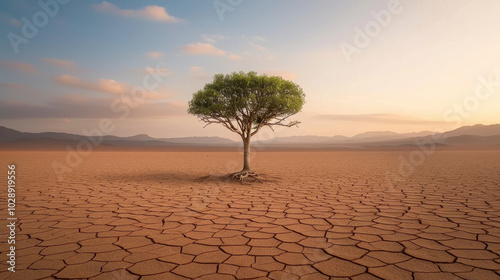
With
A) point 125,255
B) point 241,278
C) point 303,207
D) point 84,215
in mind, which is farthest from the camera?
point 303,207

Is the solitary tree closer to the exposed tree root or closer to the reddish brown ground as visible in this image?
the exposed tree root

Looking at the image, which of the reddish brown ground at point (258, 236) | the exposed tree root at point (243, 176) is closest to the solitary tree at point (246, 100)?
the exposed tree root at point (243, 176)

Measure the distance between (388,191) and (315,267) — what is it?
535 cm

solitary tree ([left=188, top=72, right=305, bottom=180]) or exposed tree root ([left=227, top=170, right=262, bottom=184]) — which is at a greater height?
solitary tree ([left=188, top=72, right=305, bottom=180])

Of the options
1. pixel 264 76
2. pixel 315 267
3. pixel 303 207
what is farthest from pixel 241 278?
pixel 264 76

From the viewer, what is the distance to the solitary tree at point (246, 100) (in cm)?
899

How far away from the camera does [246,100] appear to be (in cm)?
906

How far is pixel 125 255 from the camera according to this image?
3070 millimetres

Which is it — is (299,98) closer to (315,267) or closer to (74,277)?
(315,267)

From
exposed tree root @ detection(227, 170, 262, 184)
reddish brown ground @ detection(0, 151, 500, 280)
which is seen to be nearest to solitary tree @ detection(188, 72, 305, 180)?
exposed tree root @ detection(227, 170, 262, 184)

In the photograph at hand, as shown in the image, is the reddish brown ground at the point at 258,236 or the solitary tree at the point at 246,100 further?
the solitary tree at the point at 246,100

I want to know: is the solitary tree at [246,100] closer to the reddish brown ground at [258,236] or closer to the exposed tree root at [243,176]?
the exposed tree root at [243,176]

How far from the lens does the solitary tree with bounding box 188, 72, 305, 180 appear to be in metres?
8.99

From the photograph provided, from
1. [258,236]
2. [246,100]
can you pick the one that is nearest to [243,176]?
[246,100]
